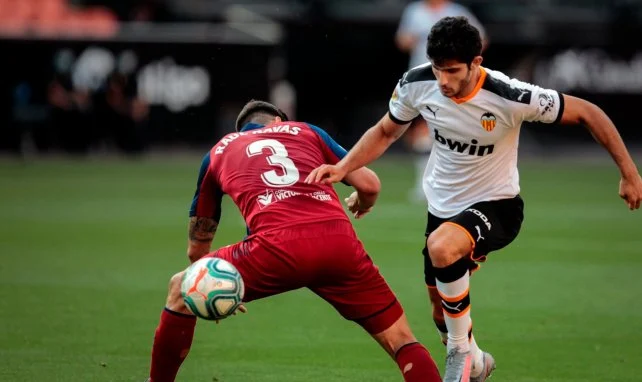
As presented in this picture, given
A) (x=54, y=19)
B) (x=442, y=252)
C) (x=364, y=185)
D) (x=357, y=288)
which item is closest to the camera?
(x=357, y=288)

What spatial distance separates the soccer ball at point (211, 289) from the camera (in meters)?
6.07

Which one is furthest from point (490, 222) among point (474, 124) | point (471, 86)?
point (471, 86)

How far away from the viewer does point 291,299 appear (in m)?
10.7

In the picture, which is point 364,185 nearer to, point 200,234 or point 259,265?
point 259,265

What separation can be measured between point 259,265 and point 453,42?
62.6 inches

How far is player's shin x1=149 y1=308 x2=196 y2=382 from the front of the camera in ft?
21.2

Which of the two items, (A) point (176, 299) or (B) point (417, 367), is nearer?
(B) point (417, 367)

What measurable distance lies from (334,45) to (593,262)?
522 inches

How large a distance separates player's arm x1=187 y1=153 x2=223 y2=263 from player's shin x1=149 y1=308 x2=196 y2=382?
49 centimetres

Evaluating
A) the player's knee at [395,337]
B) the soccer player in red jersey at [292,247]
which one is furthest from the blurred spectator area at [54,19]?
the player's knee at [395,337]

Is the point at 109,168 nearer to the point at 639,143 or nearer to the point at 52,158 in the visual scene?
the point at 52,158

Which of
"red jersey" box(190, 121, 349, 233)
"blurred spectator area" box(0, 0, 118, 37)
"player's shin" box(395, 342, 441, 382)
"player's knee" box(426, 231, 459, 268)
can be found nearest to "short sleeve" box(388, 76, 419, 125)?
"red jersey" box(190, 121, 349, 233)

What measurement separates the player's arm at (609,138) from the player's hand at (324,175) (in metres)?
1.34

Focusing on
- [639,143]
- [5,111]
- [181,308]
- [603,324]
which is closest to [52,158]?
[5,111]
